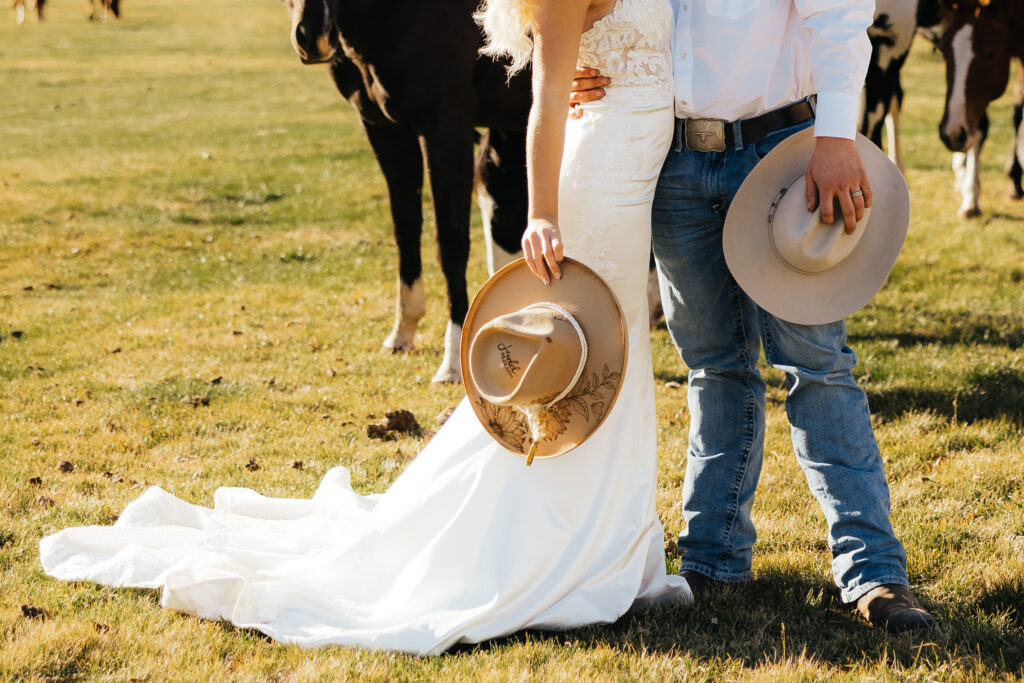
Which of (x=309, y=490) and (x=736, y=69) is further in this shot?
(x=309, y=490)

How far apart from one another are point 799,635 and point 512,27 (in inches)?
73.6

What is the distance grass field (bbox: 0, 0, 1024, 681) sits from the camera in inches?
106

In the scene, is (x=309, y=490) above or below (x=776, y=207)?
below

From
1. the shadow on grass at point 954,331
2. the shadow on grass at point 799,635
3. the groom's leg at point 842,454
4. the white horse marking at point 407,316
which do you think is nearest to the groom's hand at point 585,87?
the groom's leg at point 842,454

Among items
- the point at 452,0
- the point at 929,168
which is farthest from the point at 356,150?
the point at 452,0

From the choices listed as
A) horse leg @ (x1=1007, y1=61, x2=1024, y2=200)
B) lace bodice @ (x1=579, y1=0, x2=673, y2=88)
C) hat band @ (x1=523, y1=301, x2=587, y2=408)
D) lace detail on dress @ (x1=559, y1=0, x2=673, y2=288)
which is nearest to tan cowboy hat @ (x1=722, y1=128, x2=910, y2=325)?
lace detail on dress @ (x1=559, y1=0, x2=673, y2=288)

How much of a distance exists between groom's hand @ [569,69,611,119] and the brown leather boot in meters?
1.60

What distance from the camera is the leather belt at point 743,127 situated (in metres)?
2.84

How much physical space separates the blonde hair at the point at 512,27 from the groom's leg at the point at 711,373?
535mm

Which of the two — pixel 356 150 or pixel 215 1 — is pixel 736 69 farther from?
pixel 215 1

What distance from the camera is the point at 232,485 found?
4.16 metres

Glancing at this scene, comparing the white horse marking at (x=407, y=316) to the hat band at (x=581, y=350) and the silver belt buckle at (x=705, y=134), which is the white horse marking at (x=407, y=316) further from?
the hat band at (x=581, y=350)

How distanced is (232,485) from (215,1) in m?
40.5

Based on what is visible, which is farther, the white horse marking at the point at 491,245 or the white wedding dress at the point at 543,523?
the white horse marking at the point at 491,245
